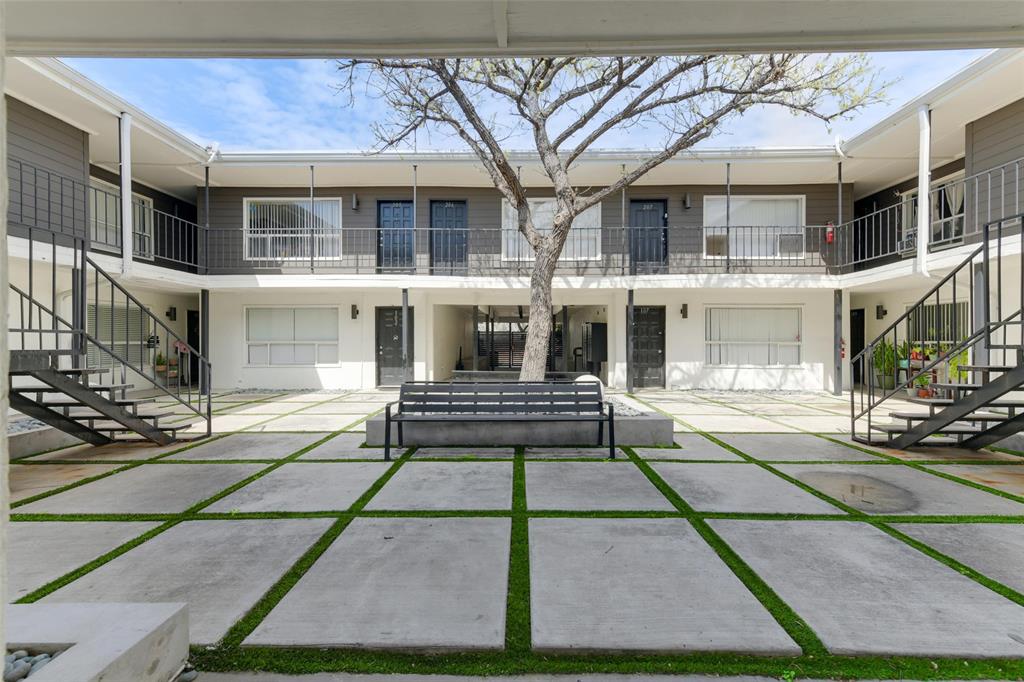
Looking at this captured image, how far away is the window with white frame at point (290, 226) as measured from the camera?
13758mm

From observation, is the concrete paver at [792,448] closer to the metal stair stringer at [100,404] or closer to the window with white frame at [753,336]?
the window with white frame at [753,336]

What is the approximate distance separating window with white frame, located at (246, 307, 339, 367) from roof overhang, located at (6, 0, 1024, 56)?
433 inches

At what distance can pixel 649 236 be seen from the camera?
13.7 meters

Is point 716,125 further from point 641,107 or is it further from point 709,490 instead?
point 709,490

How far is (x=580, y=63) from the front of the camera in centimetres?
816

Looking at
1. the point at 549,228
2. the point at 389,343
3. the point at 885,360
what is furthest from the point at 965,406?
the point at 389,343

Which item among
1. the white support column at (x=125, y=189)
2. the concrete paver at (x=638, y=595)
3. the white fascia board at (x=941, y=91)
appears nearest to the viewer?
the concrete paver at (x=638, y=595)

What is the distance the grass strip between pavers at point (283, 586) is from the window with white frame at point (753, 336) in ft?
37.7

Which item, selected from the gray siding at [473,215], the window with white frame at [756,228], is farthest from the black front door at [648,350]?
the window with white frame at [756,228]

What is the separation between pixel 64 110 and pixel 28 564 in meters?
9.96

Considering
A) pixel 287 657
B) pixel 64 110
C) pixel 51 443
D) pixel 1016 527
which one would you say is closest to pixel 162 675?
pixel 287 657

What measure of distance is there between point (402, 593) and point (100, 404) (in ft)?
16.6

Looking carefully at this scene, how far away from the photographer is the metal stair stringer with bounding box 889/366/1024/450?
488cm

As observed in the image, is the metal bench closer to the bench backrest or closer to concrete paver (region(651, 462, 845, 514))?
the bench backrest
